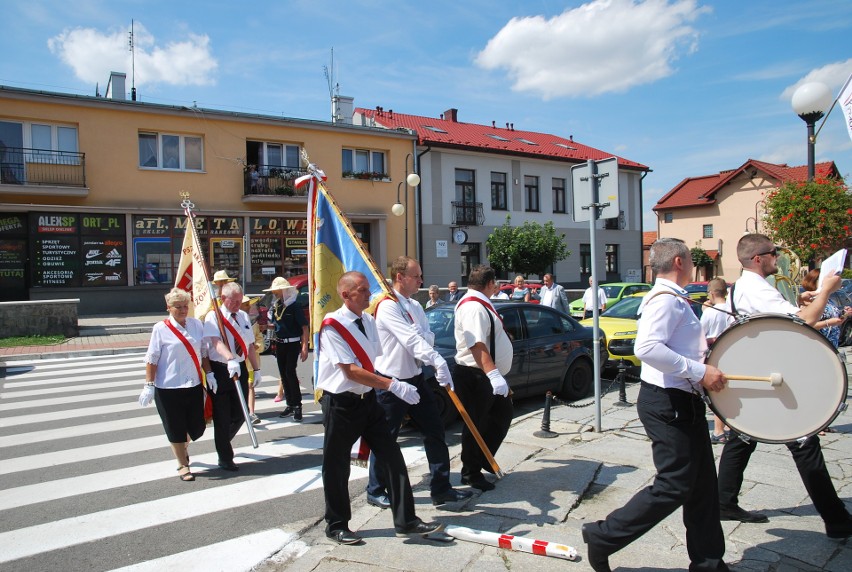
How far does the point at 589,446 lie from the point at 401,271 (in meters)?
2.67

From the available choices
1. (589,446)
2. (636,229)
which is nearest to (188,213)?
(589,446)

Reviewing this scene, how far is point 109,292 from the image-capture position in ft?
70.3

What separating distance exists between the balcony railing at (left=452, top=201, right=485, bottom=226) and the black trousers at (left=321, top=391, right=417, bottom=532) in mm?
25225

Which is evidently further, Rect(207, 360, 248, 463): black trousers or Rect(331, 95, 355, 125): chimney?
Rect(331, 95, 355, 125): chimney

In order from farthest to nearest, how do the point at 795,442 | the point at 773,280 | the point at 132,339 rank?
the point at 132,339 → the point at 773,280 → the point at 795,442

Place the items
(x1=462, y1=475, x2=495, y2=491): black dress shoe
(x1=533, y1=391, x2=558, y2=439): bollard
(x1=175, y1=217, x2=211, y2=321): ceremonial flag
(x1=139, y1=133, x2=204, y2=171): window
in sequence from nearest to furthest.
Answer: (x1=462, y1=475, x2=495, y2=491): black dress shoe, (x1=533, y1=391, x2=558, y2=439): bollard, (x1=175, y1=217, x2=211, y2=321): ceremonial flag, (x1=139, y1=133, x2=204, y2=171): window

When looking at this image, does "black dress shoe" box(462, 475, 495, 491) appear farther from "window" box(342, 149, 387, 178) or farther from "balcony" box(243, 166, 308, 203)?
"window" box(342, 149, 387, 178)

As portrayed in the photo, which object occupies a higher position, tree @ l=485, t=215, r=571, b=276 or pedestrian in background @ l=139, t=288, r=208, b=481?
tree @ l=485, t=215, r=571, b=276

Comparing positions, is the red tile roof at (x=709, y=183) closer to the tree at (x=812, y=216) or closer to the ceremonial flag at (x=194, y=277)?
the tree at (x=812, y=216)

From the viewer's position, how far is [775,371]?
3418mm

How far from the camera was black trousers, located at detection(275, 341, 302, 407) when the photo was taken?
8.02m

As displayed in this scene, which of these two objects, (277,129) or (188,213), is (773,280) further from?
(277,129)

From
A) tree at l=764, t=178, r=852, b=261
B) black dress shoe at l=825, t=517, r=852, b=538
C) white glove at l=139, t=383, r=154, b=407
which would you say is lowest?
black dress shoe at l=825, t=517, r=852, b=538

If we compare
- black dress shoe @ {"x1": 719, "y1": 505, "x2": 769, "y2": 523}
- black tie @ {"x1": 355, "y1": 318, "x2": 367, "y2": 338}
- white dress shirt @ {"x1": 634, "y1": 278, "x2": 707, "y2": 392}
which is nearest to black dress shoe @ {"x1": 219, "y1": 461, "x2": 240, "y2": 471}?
black tie @ {"x1": 355, "y1": 318, "x2": 367, "y2": 338}
